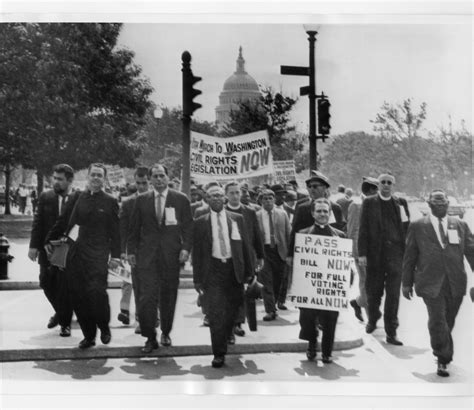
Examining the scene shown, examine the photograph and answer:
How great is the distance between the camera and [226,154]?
859 cm

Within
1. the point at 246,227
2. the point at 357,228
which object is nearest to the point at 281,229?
the point at 357,228

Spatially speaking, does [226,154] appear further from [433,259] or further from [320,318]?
[433,259]

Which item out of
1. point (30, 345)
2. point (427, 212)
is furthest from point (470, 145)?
point (30, 345)

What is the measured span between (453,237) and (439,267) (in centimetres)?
36

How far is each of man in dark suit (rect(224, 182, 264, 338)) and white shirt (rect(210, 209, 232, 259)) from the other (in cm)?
29

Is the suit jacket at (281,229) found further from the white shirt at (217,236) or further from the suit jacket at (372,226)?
the white shirt at (217,236)

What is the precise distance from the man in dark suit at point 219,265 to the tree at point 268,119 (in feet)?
4.46

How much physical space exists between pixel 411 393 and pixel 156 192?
357cm

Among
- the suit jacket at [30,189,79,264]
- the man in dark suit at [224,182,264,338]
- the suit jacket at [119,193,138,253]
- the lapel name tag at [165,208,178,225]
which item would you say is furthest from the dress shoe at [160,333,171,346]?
the suit jacket at [30,189,79,264]

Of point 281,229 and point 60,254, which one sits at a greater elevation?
point 281,229

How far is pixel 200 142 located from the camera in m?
8.59

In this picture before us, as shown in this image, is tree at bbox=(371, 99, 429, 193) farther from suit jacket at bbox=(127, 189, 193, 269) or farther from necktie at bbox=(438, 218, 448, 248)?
suit jacket at bbox=(127, 189, 193, 269)

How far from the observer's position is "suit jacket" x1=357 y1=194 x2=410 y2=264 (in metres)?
8.42
